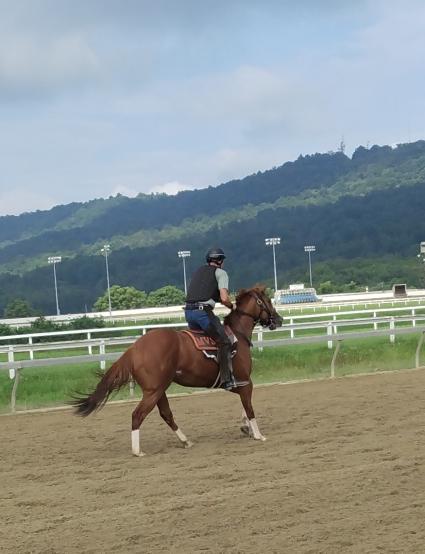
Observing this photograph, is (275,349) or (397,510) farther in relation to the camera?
(275,349)

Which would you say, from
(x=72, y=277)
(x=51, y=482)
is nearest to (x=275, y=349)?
(x=51, y=482)

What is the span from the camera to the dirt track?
571 centimetres

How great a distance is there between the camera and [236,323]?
10.8 m

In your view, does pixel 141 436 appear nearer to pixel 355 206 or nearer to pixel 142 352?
pixel 142 352

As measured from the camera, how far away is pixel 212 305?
10172 millimetres

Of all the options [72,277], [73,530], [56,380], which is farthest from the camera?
[72,277]

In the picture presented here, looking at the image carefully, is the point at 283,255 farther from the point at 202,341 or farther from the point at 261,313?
the point at 202,341

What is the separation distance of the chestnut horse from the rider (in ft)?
0.52

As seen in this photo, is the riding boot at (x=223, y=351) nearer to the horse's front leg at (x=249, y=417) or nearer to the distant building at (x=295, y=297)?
the horse's front leg at (x=249, y=417)

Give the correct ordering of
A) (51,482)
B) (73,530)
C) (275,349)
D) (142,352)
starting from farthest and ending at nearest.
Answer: (275,349) < (142,352) < (51,482) < (73,530)

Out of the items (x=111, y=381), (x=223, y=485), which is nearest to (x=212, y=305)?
(x=111, y=381)

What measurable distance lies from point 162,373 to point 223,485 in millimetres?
2388

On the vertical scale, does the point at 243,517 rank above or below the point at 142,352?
below

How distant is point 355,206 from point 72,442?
180 m
